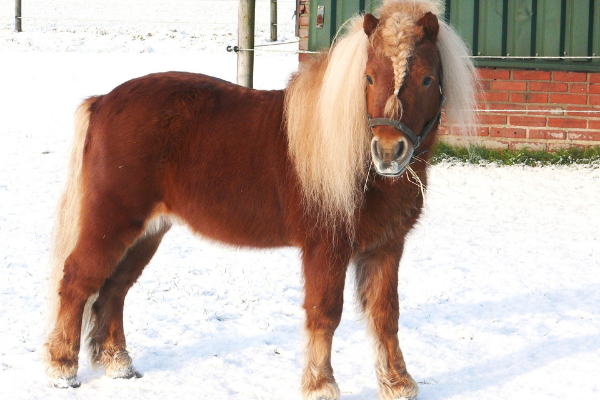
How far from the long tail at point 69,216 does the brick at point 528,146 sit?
5.39 metres

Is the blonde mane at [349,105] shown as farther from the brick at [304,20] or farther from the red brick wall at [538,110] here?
the brick at [304,20]

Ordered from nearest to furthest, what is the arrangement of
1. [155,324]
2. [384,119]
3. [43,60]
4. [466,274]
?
1. [384,119]
2. [155,324]
3. [466,274]
4. [43,60]

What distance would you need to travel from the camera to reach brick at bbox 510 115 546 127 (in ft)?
24.1

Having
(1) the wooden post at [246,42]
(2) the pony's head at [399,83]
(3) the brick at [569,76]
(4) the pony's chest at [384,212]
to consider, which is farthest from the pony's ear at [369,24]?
(3) the brick at [569,76]

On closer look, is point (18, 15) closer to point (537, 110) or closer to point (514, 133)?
point (514, 133)

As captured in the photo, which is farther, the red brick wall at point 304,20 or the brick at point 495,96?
the red brick wall at point 304,20

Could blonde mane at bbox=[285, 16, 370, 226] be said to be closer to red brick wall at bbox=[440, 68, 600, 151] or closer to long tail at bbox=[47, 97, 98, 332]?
long tail at bbox=[47, 97, 98, 332]

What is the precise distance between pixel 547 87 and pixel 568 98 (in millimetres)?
258

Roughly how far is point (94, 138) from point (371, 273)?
5.31 feet

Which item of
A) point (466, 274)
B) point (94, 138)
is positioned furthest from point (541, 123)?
point (94, 138)

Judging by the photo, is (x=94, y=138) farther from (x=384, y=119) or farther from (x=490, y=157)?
(x=490, y=157)

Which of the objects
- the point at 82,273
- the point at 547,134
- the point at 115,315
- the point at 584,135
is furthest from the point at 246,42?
the point at 82,273

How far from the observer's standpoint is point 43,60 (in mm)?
13844

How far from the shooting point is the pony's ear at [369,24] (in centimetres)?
280
